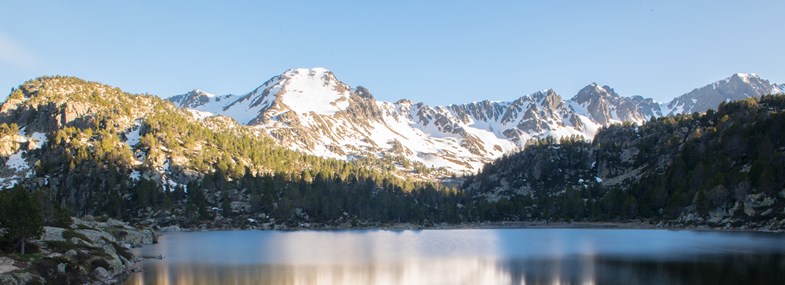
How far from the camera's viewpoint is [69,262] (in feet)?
185

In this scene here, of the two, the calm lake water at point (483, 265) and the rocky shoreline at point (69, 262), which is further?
the calm lake water at point (483, 265)

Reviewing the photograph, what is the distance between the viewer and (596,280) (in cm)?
5769

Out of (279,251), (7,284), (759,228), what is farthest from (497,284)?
(759,228)

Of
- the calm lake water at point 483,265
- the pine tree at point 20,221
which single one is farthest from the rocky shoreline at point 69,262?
the calm lake water at point 483,265

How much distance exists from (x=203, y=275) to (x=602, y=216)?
171m

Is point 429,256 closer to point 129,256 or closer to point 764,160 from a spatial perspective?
point 129,256

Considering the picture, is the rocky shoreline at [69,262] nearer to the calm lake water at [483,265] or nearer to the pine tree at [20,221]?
the pine tree at [20,221]

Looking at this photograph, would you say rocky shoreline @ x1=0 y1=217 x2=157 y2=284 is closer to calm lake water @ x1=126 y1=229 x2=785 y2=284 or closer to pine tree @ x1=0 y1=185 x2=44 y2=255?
pine tree @ x1=0 y1=185 x2=44 y2=255

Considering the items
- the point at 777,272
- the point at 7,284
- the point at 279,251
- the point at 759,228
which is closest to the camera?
the point at 7,284

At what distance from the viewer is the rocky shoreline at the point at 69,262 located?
164 feet

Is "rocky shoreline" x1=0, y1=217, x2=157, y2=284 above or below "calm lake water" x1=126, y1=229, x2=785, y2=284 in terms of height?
above

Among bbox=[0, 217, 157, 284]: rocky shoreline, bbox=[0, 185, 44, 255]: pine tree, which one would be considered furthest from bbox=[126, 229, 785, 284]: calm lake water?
bbox=[0, 185, 44, 255]: pine tree

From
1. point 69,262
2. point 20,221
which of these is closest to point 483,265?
point 69,262

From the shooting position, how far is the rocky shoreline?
164 feet
